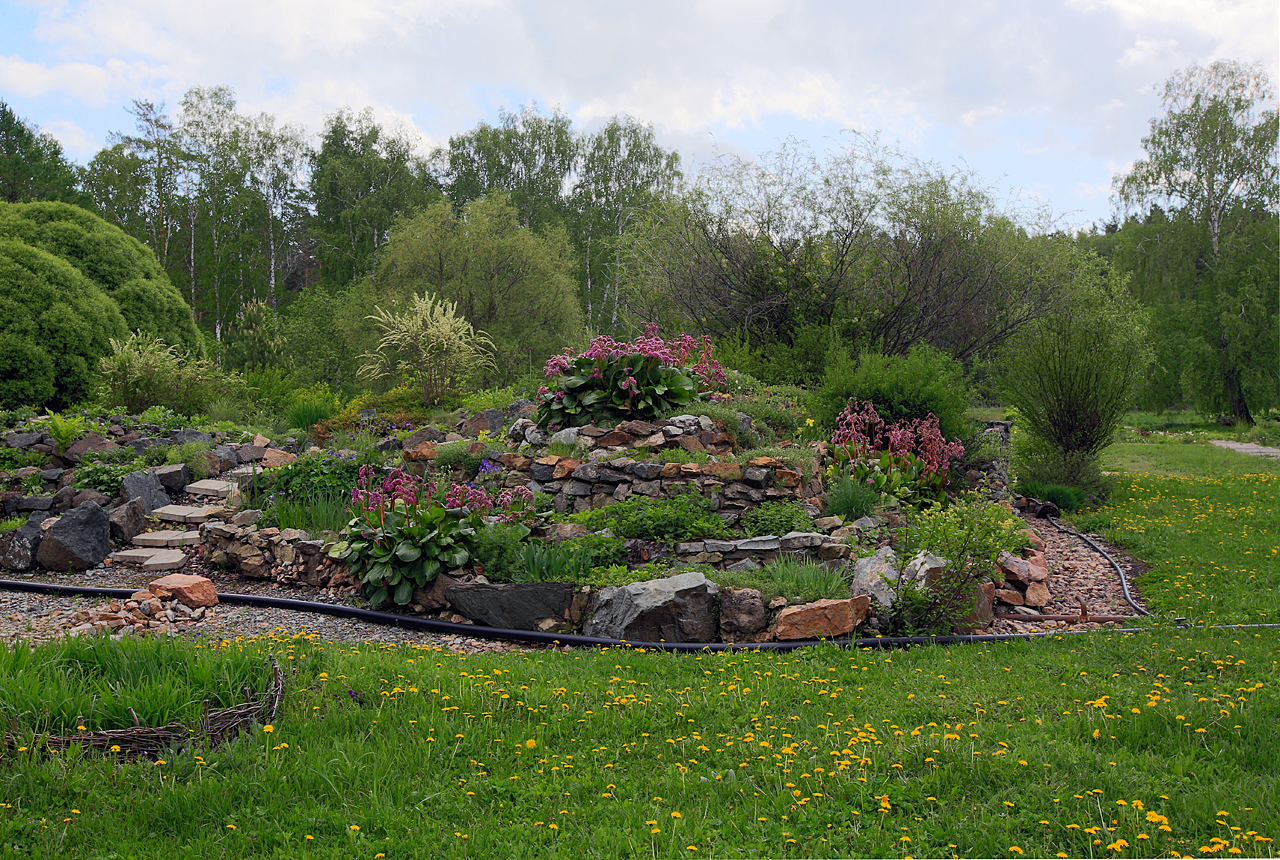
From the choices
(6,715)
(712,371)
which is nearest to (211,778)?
(6,715)

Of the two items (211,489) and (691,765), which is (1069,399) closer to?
(691,765)

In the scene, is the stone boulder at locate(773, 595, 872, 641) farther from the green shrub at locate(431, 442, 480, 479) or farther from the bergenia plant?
the green shrub at locate(431, 442, 480, 479)

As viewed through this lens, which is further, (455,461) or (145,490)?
(455,461)

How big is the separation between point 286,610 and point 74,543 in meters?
2.32

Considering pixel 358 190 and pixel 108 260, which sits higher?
pixel 358 190

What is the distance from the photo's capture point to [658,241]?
14.3m

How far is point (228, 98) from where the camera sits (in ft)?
96.1

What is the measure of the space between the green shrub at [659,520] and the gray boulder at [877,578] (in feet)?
3.64

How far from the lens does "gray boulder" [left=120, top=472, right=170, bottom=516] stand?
7.36m

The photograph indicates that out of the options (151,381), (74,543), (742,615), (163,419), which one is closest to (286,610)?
(74,543)

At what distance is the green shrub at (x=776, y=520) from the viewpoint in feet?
19.7

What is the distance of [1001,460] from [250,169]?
29.8 m

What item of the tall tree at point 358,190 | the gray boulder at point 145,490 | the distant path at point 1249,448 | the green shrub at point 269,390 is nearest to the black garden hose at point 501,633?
the gray boulder at point 145,490

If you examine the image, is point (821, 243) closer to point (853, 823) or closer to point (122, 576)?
point (122, 576)
